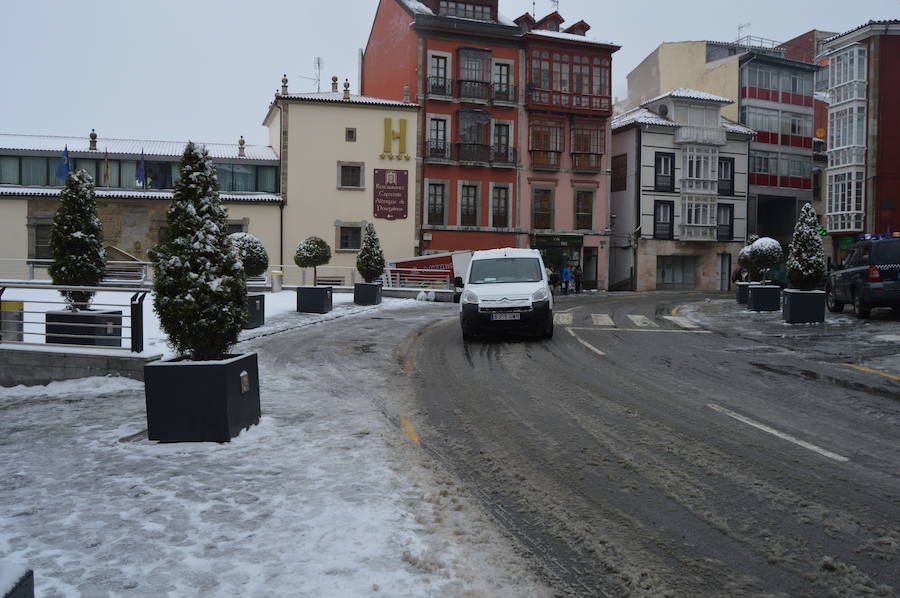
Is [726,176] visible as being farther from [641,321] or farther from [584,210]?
[641,321]

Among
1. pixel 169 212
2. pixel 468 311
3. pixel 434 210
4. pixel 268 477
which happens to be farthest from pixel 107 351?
pixel 434 210

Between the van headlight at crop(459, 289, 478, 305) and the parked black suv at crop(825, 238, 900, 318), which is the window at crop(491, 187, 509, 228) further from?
the van headlight at crop(459, 289, 478, 305)

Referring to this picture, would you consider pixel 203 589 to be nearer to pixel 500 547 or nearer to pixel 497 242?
pixel 500 547

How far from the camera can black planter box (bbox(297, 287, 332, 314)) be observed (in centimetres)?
2103

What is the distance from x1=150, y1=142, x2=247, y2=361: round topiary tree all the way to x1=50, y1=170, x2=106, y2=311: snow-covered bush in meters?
7.88

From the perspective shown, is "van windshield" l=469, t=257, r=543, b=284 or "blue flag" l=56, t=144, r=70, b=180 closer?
"van windshield" l=469, t=257, r=543, b=284

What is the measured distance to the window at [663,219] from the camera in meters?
45.0

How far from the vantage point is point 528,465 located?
591cm

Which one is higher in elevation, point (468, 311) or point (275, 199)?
point (275, 199)

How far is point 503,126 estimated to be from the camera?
4156 cm

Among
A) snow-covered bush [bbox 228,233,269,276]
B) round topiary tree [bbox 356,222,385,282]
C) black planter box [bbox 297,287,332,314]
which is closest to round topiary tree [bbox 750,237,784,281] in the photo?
round topiary tree [bbox 356,222,385,282]

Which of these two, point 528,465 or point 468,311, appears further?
point 468,311

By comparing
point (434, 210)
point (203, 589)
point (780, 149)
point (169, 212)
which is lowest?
point (203, 589)

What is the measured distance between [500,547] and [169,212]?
454 centimetres
